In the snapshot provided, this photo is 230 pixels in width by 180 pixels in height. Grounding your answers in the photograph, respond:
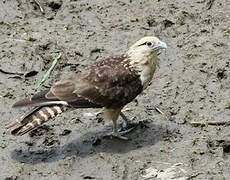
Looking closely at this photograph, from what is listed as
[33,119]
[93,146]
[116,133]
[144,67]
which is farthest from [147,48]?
[33,119]

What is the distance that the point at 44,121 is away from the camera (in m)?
7.96

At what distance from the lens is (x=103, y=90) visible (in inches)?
318

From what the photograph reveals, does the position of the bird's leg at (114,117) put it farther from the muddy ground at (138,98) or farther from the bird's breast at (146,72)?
the bird's breast at (146,72)

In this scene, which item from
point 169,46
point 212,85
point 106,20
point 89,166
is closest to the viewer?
point 89,166

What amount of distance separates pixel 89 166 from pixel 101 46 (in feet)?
7.66

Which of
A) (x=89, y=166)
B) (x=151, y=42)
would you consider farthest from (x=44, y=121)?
(x=151, y=42)

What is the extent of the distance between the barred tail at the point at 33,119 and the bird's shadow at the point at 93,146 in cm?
33

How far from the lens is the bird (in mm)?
7953

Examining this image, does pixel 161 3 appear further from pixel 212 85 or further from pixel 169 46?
pixel 212 85

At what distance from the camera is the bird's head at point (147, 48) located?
8.26 m

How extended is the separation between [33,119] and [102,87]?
780 mm

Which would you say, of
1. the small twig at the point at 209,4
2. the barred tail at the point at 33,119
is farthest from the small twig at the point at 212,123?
the small twig at the point at 209,4

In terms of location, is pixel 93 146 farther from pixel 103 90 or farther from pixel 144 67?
pixel 144 67

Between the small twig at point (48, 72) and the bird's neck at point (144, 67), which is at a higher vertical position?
the bird's neck at point (144, 67)
